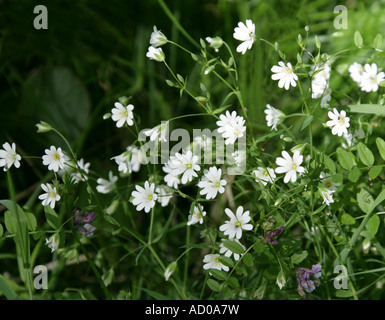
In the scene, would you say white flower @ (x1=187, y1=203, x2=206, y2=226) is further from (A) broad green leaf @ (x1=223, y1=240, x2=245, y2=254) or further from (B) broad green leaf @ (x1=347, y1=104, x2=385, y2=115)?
(B) broad green leaf @ (x1=347, y1=104, x2=385, y2=115)

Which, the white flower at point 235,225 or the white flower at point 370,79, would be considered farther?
the white flower at point 370,79

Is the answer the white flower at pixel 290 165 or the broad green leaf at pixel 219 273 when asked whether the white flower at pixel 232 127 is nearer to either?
the white flower at pixel 290 165

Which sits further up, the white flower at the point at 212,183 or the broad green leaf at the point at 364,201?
the white flower at the point at 212,183

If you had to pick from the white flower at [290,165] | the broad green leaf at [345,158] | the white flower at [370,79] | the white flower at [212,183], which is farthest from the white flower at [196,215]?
the white flower at [370,79]

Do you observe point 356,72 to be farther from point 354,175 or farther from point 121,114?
point 121,114

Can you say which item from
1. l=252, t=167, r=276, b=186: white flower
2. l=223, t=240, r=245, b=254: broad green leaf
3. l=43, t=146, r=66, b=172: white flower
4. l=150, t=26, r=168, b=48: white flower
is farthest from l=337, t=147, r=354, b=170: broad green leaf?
l=43, t=146, r=66, b=172: white flower

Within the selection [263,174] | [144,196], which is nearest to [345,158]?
[263,174]
